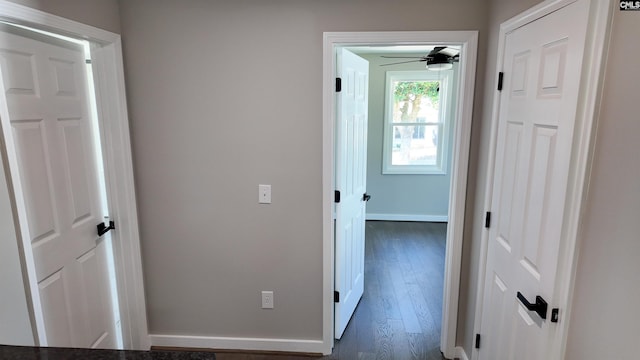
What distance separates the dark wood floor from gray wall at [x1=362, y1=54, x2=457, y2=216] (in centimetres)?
58

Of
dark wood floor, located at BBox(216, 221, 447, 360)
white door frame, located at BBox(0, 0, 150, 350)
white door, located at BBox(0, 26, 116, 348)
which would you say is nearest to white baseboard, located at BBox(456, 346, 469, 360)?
dark wood floor, located at BBox(216, 221, 447, 360)

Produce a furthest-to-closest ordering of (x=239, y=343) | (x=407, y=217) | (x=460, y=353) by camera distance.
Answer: (x=407, y=217) < (x=239, y=343) < (x=460, y=353)

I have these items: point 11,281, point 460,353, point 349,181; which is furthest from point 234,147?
point 460,353

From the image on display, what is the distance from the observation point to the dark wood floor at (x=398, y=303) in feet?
8.34

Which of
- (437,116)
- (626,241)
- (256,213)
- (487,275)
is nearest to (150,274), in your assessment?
(256,213)

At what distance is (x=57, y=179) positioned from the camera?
1.79 meters

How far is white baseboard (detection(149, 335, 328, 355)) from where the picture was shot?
2523mm

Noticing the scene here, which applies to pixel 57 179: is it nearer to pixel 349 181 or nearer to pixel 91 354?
pixel 91 354

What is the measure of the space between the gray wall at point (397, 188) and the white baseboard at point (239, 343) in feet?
10.5

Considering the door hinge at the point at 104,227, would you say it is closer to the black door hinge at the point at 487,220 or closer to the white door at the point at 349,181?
the white door at the point at 349,181

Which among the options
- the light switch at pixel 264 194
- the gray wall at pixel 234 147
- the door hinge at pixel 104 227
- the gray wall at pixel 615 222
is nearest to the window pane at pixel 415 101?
the gray wall at pixel 234 147

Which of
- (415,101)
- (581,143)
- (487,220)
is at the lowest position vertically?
(487,220)

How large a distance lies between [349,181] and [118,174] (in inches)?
59.4

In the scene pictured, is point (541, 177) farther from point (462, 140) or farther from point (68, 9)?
point (68, 9)
